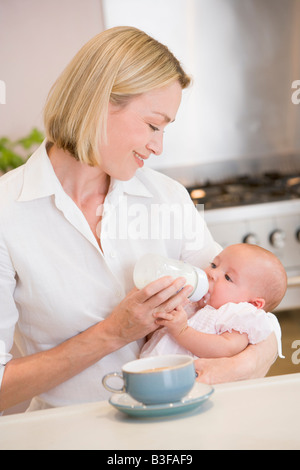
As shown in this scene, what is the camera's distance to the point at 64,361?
1350mm

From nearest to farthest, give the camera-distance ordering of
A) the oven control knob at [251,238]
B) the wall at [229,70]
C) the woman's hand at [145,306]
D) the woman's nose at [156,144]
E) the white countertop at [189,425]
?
the white countertop at [189,425] → the woman's hand at [145,306] → the woman's nose at [156,144] → the oven control knob at [251,238] → the wall at [229,70]

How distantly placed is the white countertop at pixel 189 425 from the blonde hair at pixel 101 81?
68 centimetres

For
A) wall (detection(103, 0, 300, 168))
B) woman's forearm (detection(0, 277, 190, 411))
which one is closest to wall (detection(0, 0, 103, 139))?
wall (detection(103, 0, 300, 168))

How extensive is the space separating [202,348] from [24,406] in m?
0.85

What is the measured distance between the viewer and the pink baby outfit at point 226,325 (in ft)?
4.46

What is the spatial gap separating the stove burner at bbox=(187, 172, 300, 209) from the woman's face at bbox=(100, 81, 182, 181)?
3.89 feet

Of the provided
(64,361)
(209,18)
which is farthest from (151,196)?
(209,18)

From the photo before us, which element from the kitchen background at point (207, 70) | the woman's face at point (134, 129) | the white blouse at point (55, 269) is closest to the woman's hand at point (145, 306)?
the white blouse at point (55, 269)

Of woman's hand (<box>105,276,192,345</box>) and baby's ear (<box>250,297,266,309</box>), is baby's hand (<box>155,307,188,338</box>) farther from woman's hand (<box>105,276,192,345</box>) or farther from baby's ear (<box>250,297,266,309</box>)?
baby's ear (<box>250,297,266,309</box>)

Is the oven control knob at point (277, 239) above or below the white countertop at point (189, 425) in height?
below

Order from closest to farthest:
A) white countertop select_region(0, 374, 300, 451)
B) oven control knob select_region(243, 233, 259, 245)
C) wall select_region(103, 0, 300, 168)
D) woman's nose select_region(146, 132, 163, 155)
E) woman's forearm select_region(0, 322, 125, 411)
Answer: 1. white countertop select_region(0, 374, 300, 451)
2. woman's forearm select_region(0, 322, 125, 411)
3. woman's nose select_region(146, 132, 163, 155)
4. oven control knob select_region(243, 233, 259, 245)
5. wall select_region(103, 0, 300, 168)

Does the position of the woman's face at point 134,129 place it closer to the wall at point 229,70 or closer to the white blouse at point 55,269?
the white blouse at point 55,269

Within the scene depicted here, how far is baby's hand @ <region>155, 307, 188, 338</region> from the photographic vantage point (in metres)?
1.31
